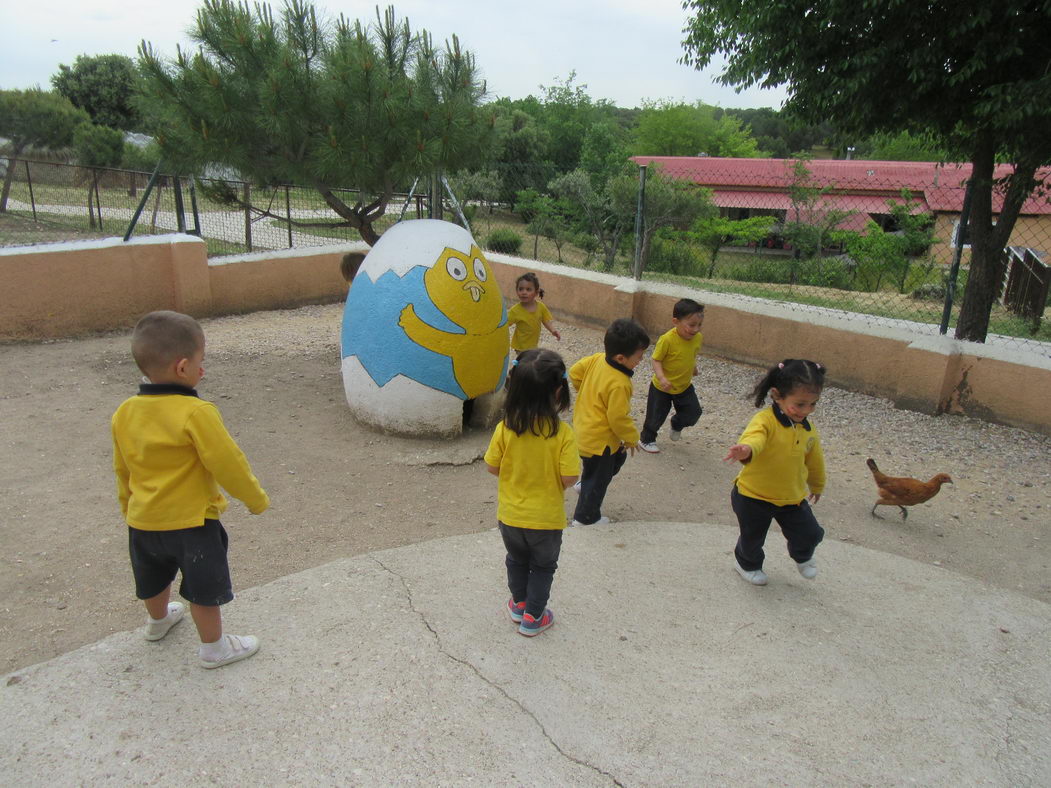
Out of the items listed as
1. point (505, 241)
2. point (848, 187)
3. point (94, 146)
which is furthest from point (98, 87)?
point (848, 187)

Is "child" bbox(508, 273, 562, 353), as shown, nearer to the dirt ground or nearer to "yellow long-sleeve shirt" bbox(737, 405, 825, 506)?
the dirt ground

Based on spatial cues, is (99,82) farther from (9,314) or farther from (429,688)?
(429,688)

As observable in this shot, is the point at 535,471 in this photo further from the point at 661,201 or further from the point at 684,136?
the point at 684,136

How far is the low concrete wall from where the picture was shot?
228 inches

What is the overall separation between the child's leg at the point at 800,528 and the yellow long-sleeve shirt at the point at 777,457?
6 cm

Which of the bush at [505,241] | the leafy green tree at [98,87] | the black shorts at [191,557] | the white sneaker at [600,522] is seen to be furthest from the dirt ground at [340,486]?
the leafy green tree at [98,87]

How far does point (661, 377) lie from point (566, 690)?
262cm

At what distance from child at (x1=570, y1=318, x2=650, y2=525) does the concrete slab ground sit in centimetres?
53

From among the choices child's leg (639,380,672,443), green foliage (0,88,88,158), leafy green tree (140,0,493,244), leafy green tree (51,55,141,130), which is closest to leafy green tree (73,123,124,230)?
green foliage (0,88,88,158)

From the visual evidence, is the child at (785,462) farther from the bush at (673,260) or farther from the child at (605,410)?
the bush at (673,260)

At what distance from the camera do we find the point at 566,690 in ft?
8.77

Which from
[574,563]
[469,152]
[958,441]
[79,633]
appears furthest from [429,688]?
[469,152]

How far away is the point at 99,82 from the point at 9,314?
95.9 ft

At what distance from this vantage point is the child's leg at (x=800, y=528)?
3285 mm
